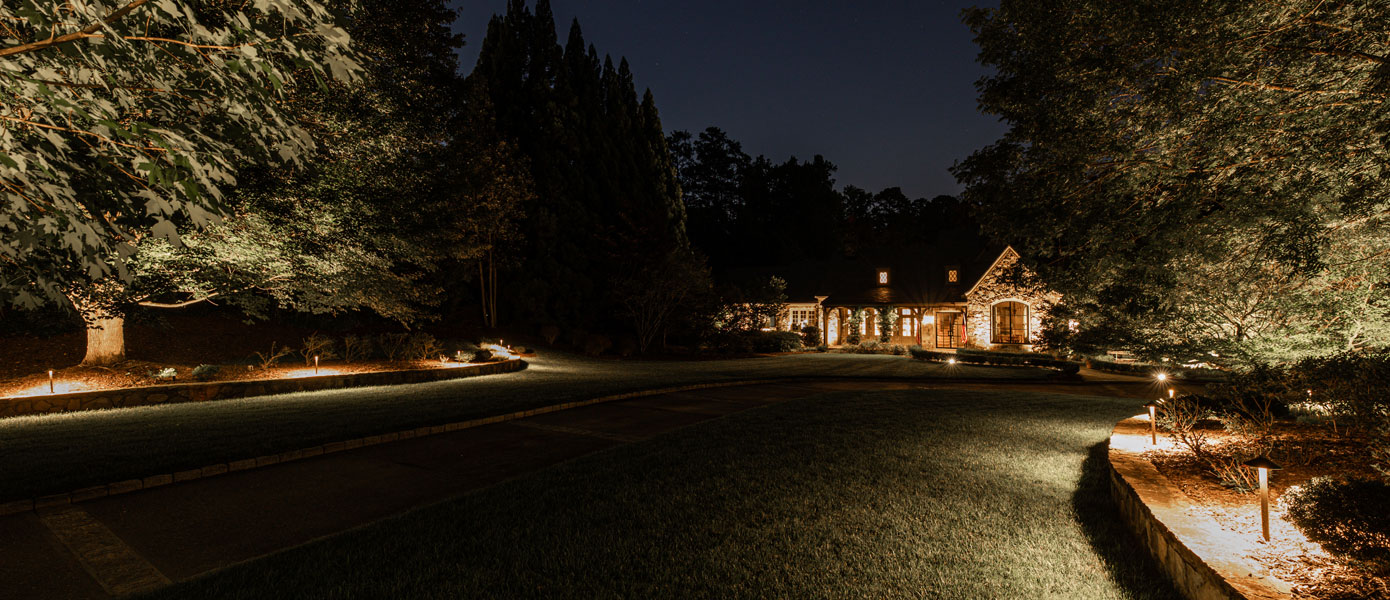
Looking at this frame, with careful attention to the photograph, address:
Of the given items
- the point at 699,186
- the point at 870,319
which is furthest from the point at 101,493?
the point at 699,186

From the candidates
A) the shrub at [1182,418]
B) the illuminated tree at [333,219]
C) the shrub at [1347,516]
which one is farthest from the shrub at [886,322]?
the shrub at [1347,516]

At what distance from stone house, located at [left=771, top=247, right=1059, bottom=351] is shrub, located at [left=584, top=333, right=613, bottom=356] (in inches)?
490

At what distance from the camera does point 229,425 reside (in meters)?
6.85

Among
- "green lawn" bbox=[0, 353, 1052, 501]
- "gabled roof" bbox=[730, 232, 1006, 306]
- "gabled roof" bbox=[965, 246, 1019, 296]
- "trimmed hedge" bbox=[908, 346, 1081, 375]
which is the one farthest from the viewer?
"gabled roof" bbox=[730, 232, 1006, 306]

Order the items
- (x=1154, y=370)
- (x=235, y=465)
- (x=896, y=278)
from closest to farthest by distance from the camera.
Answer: (x=235, y=465) < (x=1154, y=370) < (x=896, y=278)

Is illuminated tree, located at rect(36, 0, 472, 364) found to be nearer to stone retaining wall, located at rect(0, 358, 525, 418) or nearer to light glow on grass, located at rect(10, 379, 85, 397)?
light glow on grass, located at rect(10, 379, 85, 397)

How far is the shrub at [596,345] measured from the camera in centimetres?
2103

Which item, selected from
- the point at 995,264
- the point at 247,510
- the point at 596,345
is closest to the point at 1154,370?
the point at 995,264

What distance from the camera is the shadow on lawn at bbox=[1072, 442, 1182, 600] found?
3104 millimetres

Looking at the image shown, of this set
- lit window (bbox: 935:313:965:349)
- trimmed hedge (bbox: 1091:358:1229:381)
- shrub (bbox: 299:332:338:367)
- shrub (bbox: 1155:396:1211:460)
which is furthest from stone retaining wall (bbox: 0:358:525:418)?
lit window (bbox: 935:313:965:349)

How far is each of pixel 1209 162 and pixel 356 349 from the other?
1607 centimetres

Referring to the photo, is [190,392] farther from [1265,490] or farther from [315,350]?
[1265,490]

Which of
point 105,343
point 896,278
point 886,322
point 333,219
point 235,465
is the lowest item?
point 235,465

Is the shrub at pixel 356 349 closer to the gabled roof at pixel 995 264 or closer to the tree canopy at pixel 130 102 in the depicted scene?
the tree canopy at pixel 130 102
